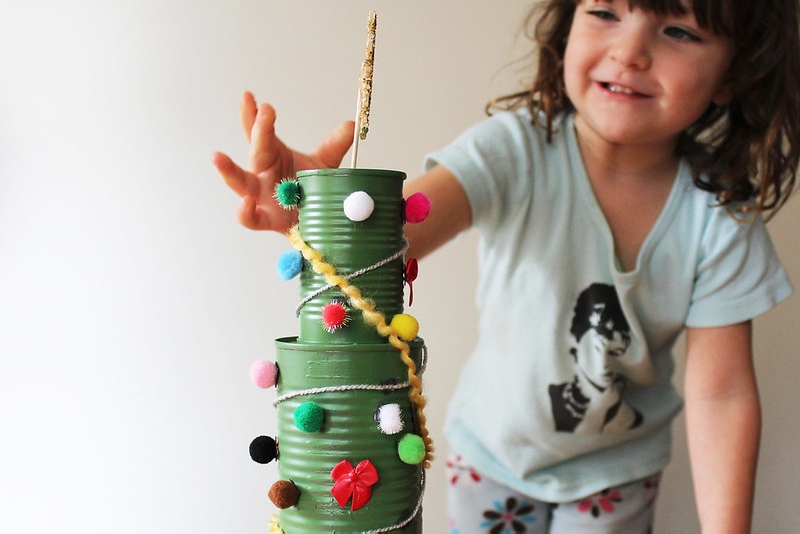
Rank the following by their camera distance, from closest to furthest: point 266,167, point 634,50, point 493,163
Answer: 1. point 266,167
2. point 634,50
3. point 493,163

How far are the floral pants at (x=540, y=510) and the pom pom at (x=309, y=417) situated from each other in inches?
25.3

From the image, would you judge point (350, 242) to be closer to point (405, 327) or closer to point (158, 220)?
point (405, 327)

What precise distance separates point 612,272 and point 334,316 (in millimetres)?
593

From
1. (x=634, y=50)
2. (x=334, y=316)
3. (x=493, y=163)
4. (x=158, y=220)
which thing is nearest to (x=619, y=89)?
(x=634, y=50)

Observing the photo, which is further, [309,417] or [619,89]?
[619,89]

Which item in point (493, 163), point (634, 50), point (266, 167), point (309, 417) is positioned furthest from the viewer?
point (493, 163)

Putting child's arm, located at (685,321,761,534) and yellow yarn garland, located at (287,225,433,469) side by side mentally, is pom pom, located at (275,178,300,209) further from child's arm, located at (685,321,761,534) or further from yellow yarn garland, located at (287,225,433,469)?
child's arm, located at (685,321,761,534)

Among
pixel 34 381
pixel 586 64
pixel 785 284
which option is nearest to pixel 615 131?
pixel 586 64

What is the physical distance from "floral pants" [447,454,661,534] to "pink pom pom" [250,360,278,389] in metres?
0.63

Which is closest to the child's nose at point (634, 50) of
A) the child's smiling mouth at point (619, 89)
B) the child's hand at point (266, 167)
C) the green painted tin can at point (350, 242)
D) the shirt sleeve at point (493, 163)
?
the child's smiling mouth at point (619, 89)

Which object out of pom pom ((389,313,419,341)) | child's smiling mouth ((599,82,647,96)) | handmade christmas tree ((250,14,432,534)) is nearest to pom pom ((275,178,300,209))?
handmade christmas tree ((250,14,432,534))

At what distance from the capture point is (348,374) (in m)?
0.45

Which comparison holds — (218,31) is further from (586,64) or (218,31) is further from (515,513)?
(515,513)

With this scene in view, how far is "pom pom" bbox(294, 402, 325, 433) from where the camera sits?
1.47ft
